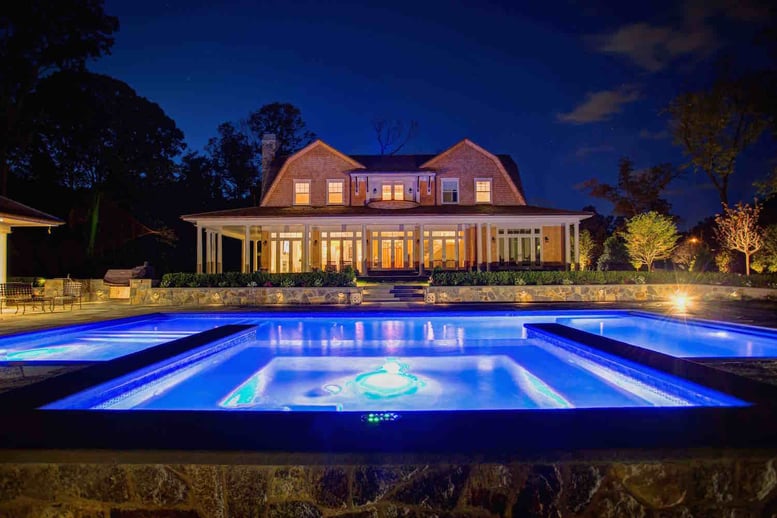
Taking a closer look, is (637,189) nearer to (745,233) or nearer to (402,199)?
(745,233)

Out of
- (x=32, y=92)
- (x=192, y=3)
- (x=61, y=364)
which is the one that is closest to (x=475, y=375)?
(x=61, y=364)

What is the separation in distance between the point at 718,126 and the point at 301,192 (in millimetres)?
26765

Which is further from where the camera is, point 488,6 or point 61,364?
point 488,6

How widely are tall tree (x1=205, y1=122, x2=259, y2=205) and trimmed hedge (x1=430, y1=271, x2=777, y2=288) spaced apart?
A: 2543 centimetres

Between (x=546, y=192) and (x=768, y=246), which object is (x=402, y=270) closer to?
(x=768, y=246)

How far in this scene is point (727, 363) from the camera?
18.2ft

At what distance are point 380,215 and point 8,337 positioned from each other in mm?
13472

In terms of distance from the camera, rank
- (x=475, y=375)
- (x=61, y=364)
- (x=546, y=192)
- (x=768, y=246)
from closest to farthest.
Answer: (x=61, y=364)
(x=475, y=375)
(x=768, y=246)
(x=546, y=192)

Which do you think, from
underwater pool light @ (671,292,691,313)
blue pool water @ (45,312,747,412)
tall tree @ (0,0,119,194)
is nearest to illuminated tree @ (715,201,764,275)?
underwater pool light @ (671,292,691,313)

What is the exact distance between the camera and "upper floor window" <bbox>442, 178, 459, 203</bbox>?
23406 mm

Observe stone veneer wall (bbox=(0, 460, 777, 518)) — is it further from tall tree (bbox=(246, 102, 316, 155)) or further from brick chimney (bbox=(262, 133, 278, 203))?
tall tree (bbox=(246, 102, 316, 155))

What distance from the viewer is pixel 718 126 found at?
27.4 meters

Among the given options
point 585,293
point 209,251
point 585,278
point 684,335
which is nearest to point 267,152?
point 209,251

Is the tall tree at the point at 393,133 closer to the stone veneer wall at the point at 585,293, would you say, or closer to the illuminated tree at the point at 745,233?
the stone veneer wall at the point at 585,293
